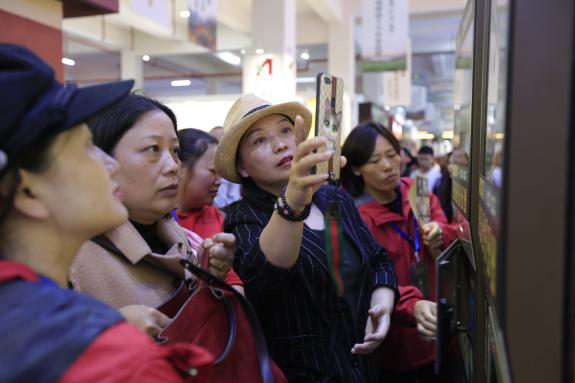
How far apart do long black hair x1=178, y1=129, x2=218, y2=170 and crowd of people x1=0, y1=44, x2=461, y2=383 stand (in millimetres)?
11

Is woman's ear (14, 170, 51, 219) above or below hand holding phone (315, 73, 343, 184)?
below

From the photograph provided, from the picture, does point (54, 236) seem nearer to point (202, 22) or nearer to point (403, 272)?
point (403, 272)

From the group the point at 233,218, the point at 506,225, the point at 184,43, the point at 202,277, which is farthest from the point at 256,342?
the point at 184,43

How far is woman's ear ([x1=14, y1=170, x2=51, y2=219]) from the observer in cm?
90

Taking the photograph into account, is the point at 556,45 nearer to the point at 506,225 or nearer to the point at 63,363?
the point at 506,225

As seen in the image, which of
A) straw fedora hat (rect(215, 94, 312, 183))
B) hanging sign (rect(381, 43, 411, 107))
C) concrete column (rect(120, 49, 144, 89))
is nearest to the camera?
straw fedora hat (rect(215, 94, 312, 183))

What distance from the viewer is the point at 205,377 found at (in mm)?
932

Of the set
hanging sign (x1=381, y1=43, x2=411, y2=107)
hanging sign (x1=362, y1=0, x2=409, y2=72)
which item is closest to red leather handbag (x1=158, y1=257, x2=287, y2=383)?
hanging sign (x1=362, y1=0, x2=409, y2=72)

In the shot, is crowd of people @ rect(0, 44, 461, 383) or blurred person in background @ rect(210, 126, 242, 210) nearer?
crowd of people @ rect(0, 44, 461, 383)

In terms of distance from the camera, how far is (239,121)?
Answer: 178cm

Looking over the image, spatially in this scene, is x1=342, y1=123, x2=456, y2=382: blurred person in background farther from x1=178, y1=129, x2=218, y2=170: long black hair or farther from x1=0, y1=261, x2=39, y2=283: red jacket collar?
x1=0, y1=261, x2=39, y2=283: red jacket collar

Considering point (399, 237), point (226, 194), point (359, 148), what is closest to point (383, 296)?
point (399, 237)

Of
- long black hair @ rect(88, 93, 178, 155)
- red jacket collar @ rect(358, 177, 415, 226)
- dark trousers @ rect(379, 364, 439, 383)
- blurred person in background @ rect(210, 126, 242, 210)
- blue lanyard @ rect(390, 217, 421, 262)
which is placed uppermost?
long black hair @ rect(88, 93, 178, 155)

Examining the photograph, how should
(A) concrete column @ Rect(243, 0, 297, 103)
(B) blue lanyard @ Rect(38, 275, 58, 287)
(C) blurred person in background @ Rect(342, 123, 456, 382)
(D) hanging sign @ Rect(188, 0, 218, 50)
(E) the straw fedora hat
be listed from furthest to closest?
1. (A) concrete column @ Rect(243, 0, 297, 103)
2. (D) hanging sign @ Rect(188, 0, 218, 50)
3. (C) blurred person in background @ Rect(342, 123, 456, 382)
4. (E) the straw fedora hat
5. (B) blue lanyard @ Rect(38, 275, 58, 287)
